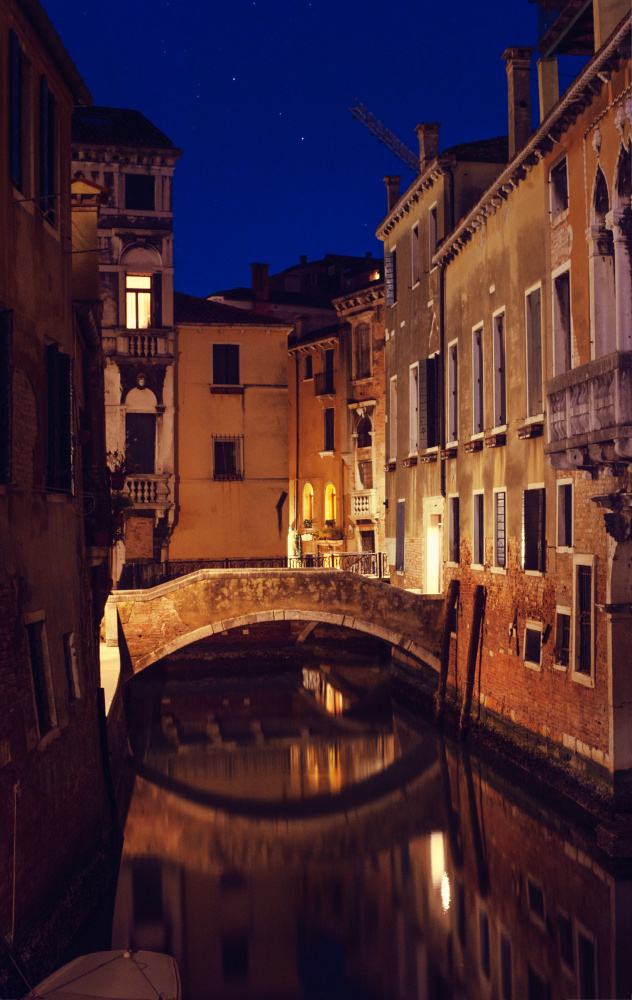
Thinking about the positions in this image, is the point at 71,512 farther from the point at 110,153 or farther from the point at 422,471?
the point at 110,153

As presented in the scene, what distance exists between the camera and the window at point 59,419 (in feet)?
32.9

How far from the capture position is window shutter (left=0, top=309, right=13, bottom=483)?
822cm

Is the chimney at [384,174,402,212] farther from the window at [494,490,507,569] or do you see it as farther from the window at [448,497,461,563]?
the window at [494,490,507,569]

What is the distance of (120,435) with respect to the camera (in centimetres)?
2786

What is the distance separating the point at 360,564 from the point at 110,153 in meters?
12.2

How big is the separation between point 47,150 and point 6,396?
2.90 m

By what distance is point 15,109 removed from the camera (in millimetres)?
8758

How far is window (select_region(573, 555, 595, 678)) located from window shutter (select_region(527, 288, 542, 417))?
113 inches

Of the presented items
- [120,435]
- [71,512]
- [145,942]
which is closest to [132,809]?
[145,942]

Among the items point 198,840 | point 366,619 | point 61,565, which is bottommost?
point 198,840

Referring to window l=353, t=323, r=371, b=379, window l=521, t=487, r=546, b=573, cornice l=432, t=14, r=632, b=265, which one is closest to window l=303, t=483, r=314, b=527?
window l=353, t=323, r=371, b=379

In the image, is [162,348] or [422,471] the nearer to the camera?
[422,471]

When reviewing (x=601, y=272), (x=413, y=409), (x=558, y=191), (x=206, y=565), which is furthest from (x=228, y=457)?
(x=601, y=272)

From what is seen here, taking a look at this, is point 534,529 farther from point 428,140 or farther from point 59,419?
point 428,140
